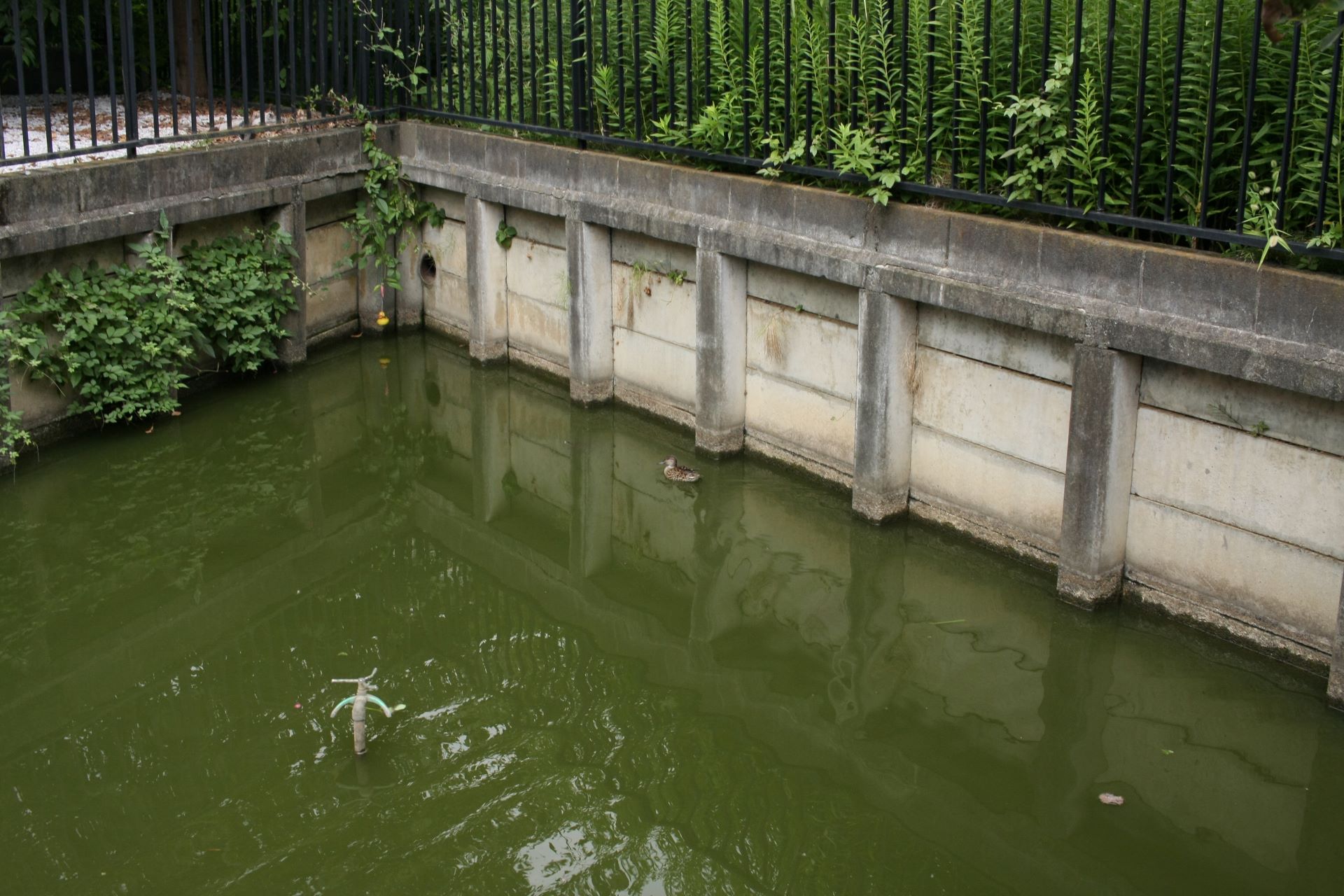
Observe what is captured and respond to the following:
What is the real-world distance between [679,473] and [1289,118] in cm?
417

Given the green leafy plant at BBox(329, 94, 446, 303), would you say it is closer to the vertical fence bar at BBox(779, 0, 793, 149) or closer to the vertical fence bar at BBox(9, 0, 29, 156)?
the vertical fence bar at BBox(9, 0, 29, 156)

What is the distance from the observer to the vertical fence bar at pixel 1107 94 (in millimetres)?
7016

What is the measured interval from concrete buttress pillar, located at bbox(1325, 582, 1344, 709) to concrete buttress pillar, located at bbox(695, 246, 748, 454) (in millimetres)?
3919

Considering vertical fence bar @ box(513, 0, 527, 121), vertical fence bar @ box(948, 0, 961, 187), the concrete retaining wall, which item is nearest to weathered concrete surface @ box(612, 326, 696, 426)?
the concrete retaining wall

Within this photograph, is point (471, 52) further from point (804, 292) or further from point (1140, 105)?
point (1140, 105)

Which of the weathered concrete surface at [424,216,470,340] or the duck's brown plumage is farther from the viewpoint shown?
the weathered concrete surface at [424,216,470,340]

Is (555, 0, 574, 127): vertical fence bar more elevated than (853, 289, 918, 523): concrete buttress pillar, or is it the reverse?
(555, 0, 574, 127): vertical fence bar

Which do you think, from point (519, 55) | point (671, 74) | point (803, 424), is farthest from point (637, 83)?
point (803, 424)

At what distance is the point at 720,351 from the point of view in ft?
30.4

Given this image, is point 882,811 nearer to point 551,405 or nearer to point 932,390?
point 932,390

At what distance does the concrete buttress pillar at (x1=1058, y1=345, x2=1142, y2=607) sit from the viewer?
7.07 m

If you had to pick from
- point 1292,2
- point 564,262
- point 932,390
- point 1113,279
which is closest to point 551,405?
point 564,262

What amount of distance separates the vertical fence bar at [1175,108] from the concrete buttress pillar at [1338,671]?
1.89 metres

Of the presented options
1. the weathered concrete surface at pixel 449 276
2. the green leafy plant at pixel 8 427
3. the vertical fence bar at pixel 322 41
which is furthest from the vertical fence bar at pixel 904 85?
the green leafy plant at pixel 8 427
